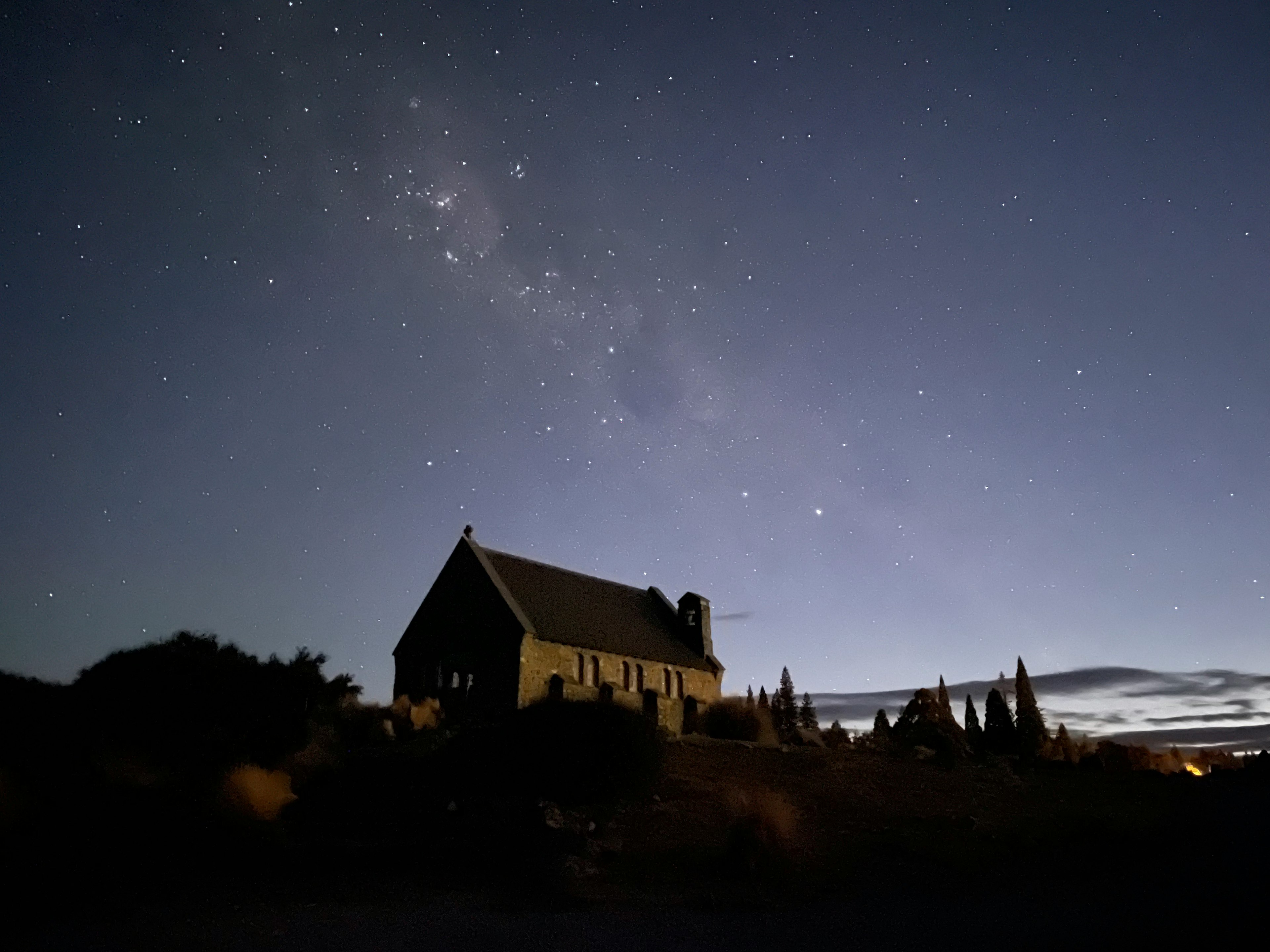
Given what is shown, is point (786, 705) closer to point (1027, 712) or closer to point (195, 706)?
point (1027, 712)

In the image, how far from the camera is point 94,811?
15.5 m

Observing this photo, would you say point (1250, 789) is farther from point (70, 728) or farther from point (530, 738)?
point (70, 728)

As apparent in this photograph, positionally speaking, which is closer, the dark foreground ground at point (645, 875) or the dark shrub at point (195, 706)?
the dark foreground ground at point (645, 875)

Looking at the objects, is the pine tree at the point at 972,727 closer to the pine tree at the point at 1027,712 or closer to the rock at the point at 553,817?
the pine tree at the point at 1027,712

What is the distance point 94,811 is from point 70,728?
8.56 ft

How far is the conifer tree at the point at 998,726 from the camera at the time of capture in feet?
179

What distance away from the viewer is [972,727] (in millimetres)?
69688

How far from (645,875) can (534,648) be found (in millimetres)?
20321

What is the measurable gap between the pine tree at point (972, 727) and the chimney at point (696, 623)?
26.6 metres

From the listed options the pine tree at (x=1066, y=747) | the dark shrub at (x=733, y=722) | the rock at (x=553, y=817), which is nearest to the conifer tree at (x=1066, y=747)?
the pine tree at (x=1066, y=747)

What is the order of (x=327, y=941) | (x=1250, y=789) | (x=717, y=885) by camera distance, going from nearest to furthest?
1. (x=327, y=941)
2. (x=717, y=885)
3. (x=1250, y=789)

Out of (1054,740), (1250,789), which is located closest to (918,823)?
(1250,789)

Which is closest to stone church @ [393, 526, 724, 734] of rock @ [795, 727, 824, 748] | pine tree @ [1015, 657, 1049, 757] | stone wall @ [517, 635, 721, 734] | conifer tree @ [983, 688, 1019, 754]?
stone wall @ [517, 635, 721, 734]

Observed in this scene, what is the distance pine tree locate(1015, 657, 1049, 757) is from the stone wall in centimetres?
3224
